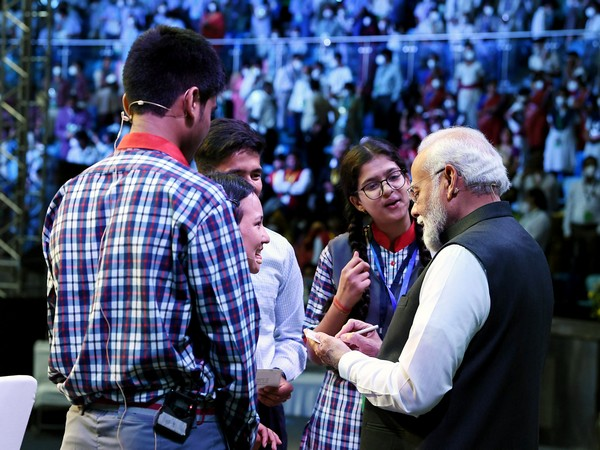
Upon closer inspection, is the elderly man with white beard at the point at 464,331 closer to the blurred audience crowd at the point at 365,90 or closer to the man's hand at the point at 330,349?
the man's hand at the point at 330,349

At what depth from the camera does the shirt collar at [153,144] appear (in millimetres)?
1923

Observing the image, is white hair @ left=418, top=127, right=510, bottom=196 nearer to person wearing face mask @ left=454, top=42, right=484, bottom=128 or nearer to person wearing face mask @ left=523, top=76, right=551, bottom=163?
person wearing face mask @ left=523, top=76, right=551, bottom=163

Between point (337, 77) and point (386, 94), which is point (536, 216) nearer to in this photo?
point (386, 94)

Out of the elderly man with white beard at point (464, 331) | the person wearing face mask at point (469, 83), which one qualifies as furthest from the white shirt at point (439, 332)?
the person wearing face mask at point (469, 83)

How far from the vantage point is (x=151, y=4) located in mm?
11789

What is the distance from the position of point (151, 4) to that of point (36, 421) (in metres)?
6.64

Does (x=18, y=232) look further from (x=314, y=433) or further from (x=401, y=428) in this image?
(x=401, y=428)

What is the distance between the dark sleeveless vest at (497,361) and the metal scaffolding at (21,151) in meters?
6.25

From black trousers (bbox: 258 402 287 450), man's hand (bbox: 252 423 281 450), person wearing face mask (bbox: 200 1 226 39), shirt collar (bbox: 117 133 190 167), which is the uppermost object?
person wearing face mask (bbox: 200 1 226 39)

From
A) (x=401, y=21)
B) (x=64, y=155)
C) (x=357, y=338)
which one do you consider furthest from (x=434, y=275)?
(x=64, y=155)

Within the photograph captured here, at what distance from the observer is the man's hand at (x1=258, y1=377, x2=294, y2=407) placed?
268cm

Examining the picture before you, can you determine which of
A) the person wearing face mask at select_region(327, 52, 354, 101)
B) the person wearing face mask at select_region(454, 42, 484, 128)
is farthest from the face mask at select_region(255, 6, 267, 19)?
the person wearing face mask at select_region(454, 42, 484, 128)

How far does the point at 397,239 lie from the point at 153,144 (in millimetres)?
1207

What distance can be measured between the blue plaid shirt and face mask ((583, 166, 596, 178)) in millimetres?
8446
